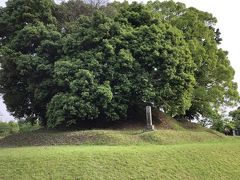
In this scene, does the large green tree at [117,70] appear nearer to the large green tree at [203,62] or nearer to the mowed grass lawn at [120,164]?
the large green tree at [203,62]

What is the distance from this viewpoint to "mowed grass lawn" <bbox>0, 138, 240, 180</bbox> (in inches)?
519

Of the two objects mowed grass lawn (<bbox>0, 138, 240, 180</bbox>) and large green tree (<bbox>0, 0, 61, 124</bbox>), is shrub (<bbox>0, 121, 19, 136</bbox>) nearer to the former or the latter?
large green tree (<bbox>0, 0, 61, 124</bbox>)

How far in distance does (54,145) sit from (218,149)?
802 cm

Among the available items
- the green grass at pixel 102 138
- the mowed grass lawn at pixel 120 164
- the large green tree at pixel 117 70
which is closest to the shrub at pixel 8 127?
the green grass at pixel 102 138

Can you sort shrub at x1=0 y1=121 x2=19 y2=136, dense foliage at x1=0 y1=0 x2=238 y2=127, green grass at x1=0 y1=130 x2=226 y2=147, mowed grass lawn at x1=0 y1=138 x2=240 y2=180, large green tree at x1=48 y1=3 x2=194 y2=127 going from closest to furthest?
1. mowed grass lawn at x1=0 y1=138 x2=240 y2=180
2. green grass at x1=0 y1=130 x2=226 y2=147
3. large green tree at x1=48 y1=3 x2=194 y2=127
4. dense foliage at x1=0 y1=0 x2=238 y2=127
5. shrub at x1=0 y1=121 x2=19 y2=136

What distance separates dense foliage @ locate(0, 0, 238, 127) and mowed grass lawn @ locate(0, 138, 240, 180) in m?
5.30

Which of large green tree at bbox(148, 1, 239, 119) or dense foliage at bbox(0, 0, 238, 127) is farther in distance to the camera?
large green tree at bbox(148, 1, 239, 119)

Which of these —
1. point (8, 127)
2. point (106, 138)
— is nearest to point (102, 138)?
point (106, 138)

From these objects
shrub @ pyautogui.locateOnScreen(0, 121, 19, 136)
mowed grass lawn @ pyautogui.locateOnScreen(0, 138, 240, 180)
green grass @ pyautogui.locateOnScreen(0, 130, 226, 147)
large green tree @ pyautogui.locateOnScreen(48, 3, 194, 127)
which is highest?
large green tree @ pyautogui.locateOnScreen(48, 3, 194, 127)

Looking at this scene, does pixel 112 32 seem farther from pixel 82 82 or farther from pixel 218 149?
pixel 218 149

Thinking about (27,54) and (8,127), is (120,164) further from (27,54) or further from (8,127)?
(8,127)

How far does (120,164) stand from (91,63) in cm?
834

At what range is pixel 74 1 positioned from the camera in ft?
91.1

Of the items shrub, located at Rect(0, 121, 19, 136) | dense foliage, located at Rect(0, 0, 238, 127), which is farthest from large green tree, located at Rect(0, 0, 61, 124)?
shrub, located at Rect(0, 121, 19, 136)
